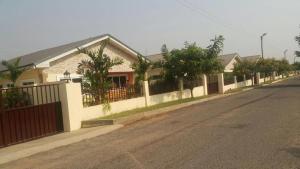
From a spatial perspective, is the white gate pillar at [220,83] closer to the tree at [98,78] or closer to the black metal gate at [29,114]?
the tree at [98,78]

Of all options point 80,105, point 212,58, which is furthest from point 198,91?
point 80,105

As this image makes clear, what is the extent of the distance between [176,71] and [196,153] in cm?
1906

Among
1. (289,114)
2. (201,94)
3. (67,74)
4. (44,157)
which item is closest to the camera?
(44,157)

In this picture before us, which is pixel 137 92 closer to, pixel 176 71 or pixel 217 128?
pixel 176 71

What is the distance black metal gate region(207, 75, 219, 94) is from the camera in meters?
35.3

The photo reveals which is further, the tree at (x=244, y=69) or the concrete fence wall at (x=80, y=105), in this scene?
the tree at (x=244, y=69)

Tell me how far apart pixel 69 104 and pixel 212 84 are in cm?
2306

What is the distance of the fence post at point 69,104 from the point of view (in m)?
15.1

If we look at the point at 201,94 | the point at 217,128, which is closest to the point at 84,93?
the point at 217,128

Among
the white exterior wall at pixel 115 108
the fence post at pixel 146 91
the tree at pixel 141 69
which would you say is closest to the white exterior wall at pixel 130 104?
the white exterior wall at pixel 115 108

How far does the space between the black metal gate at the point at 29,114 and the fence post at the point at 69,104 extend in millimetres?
188

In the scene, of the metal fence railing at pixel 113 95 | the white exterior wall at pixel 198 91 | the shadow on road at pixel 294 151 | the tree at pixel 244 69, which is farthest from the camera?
the tree at pixel 244 69

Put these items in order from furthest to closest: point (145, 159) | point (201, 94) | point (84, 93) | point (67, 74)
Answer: point (201, 94) < point (67, 74) < point (84, 93) < point (145, 159)

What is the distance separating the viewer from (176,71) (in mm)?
27547
